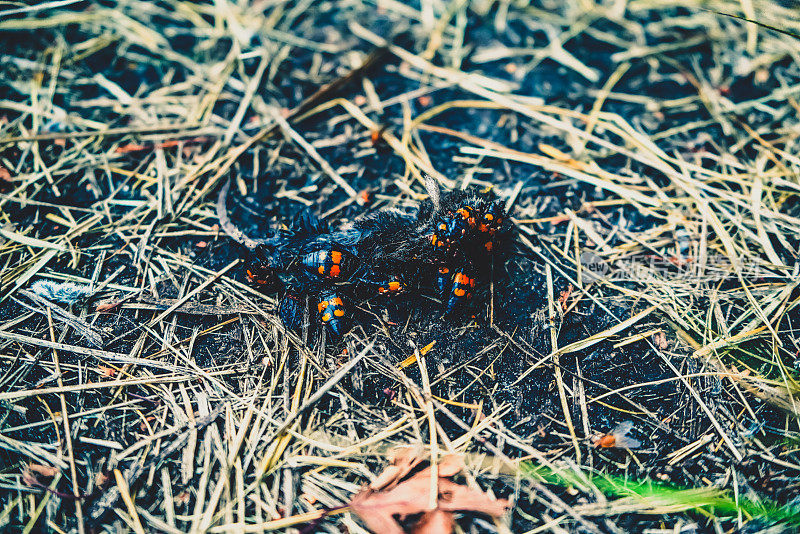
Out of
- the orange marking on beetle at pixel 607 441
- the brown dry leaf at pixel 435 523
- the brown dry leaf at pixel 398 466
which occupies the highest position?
the orange marking on beetle at pixel 607 441

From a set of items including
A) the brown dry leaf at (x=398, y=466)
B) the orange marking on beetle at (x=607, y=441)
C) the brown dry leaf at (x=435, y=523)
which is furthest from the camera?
the orange marking on beetle at (x=607, y=441)

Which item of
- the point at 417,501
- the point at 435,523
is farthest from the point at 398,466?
the point at 435,523

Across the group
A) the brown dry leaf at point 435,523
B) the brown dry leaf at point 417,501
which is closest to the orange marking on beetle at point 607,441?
the brown dry leaf at point 417,501

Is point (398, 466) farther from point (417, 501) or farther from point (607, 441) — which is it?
point (607, 441)

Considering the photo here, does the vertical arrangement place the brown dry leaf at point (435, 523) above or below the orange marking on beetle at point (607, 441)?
below

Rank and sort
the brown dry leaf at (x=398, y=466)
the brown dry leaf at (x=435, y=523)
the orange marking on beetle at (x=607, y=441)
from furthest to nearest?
the orange marking on beetle at (x=607, y=441) < the brown dry leaf at (x=398, y=466) < the brown dry leaf at (x=435, y=523)

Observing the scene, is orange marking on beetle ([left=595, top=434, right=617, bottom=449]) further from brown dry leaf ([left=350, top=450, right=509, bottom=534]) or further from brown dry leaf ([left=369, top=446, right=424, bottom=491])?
brown dry leaf ([left=369, top=446, right=424, bottom=491])

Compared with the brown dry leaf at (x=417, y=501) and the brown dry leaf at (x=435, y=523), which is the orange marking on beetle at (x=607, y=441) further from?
the brown dry leaf at (x=435, y=523)

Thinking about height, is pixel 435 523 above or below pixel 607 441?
below

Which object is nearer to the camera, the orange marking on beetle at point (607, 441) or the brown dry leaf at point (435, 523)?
the brown dry leaf at point (435, 523)
